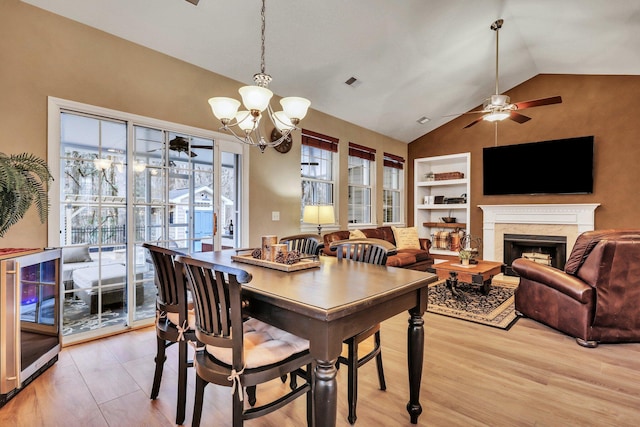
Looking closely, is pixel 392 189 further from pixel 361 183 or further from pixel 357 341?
pixel 357 341

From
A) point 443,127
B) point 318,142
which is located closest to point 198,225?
point 318,142

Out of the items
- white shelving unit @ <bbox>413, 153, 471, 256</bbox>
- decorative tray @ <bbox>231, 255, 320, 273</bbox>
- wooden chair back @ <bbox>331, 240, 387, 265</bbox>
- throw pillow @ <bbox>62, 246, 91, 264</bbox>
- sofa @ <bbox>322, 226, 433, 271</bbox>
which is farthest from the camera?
white shelving unit @ <bbox>413, 153, 471, 256</bbox>

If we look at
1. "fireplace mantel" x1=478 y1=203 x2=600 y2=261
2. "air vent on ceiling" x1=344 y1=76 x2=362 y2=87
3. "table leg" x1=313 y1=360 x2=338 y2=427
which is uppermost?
"air vent on ceiling" x1=344 y1=76 x2=362 y2=87

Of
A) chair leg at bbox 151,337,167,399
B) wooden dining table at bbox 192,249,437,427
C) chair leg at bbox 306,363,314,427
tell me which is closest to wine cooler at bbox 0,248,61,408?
chair leg at bbox 151,337,167,399

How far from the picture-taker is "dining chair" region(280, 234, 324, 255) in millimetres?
2740

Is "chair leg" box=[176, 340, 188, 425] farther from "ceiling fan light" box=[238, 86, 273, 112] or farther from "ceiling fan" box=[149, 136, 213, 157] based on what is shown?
"ceiling fan" box=[149, 136, 213, 157]

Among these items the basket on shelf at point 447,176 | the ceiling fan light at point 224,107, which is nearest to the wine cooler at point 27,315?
the ceiling fan light at point 224,107

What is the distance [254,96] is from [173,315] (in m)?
1.44

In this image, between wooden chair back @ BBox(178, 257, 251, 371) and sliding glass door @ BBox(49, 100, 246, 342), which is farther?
sliding glass door @ BBox(49, 100, 246, 342)

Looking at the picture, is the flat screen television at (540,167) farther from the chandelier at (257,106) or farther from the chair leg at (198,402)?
the chair leg at (198,402)

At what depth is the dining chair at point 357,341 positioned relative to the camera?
1.72 m

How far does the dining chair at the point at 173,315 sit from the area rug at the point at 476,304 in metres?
2.82

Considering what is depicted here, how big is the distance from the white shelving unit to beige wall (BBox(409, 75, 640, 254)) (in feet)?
2.01

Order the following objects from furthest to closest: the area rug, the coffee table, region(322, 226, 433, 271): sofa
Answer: region(322, 226, 433, 271): sofa < the coffee table < the area rug
